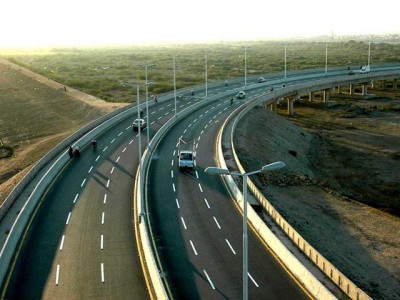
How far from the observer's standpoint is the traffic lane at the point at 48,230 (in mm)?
29609

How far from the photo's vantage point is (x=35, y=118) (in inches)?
3994

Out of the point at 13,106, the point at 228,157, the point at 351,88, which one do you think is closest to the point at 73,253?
the point at 228,157

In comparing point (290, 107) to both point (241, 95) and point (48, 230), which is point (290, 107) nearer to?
point (241, 95)

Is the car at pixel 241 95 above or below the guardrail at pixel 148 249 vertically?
above

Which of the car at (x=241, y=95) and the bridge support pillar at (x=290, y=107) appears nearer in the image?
the car at (x=241, y=95)

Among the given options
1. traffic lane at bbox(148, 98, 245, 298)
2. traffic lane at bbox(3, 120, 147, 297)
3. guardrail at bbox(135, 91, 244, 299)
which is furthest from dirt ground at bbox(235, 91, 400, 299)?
traffic lane at bbox(3, 120, 147, 297)

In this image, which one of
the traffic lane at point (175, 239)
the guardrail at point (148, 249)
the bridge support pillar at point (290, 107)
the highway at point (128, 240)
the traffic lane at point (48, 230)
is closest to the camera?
the guardrail at point (148, 249)

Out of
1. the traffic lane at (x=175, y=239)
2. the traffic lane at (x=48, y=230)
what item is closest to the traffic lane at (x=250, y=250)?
the traffic lane at (x=175, y=239)

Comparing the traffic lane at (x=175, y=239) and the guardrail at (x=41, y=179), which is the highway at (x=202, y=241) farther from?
the guardrail at (x=41, y=179)

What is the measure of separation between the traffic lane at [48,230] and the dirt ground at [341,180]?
1707 centimetres

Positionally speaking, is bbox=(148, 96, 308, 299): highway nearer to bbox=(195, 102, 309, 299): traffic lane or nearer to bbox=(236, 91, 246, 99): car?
bbox=(195, 102, 309, 299): traffic lane

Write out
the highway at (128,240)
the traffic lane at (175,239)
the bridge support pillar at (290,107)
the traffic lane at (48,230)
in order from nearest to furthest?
the highway at (128,240) < the traffic lane at (175,239) < the traffic lane at (48,230) < the bridge support pillar at (290,107)

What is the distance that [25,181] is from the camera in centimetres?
4566

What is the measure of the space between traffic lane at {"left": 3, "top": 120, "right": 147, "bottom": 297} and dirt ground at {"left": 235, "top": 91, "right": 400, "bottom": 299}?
56.0 ft
